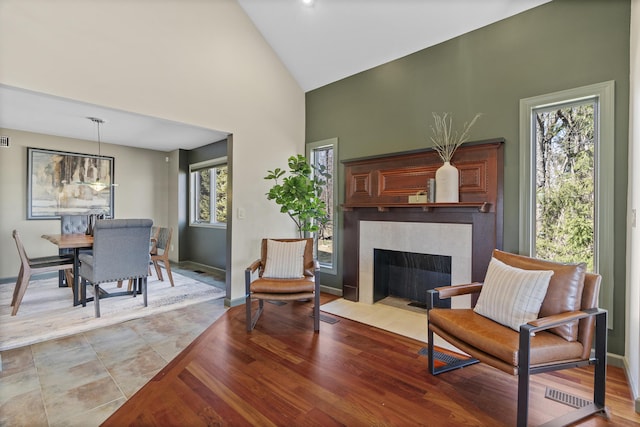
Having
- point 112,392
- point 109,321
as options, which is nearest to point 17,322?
point 109,321

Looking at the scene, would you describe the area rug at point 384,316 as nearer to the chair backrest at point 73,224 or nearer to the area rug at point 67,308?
the area rug at point 67,308

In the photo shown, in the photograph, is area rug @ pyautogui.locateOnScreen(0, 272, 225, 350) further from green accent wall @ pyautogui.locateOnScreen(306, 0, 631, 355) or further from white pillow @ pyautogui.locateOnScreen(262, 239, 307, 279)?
green accent wall @ pyautogui.locateOnScreen(306, 0, 631, 355)

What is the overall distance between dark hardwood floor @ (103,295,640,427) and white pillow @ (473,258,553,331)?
0.50m

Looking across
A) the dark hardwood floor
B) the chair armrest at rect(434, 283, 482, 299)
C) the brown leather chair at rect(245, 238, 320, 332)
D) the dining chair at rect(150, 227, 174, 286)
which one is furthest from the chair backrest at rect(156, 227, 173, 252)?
the chair armrest at rect(434, 283, 482, 299)

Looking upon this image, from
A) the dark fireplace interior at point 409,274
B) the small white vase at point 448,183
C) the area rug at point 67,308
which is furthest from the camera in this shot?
the dark fireplace interior at point 409,274

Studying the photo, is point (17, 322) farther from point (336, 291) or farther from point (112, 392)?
point (336, 291)

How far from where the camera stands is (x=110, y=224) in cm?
331

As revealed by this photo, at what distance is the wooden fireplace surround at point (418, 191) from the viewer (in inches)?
113

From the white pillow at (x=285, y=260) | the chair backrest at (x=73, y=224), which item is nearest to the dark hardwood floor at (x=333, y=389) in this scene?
the white pillow at (x=285, y=260)

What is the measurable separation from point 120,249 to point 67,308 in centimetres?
97

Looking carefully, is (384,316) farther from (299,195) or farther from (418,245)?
→ (299,195)

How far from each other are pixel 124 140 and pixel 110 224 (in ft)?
9.99

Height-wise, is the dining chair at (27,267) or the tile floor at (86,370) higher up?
the dining chair at (27,267)

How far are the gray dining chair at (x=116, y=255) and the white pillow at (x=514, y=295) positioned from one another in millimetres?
3560
